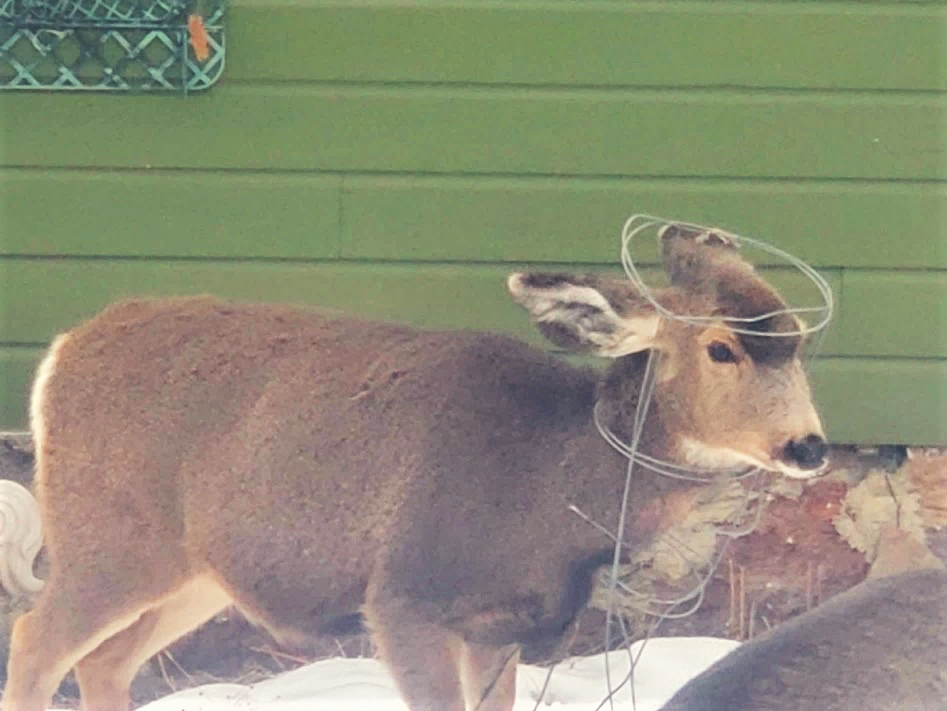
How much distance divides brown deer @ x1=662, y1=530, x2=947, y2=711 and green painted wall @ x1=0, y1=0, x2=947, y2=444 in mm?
875

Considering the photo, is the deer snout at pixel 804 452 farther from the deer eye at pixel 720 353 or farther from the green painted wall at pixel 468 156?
the green painted wall at pixel 468 156

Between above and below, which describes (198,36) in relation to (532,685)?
above

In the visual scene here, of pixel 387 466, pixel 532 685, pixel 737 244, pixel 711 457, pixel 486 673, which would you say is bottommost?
pixel 532 685

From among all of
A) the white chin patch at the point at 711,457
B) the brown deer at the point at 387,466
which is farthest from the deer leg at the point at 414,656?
the white chin patch at the point at 711,457

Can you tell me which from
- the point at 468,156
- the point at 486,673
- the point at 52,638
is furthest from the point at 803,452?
the point at 52,638

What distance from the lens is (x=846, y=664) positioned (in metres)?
3.42

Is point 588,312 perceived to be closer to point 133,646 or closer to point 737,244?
point 737,244

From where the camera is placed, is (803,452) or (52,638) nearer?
(803,452)

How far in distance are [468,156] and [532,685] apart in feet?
4.67

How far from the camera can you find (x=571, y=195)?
12.1ft

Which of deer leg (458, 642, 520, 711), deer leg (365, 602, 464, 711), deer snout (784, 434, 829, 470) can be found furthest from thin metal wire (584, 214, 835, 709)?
deer leg (365, 602, 464, 711)

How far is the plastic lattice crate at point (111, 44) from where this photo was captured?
11.5 feet

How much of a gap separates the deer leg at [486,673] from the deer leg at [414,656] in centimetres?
8

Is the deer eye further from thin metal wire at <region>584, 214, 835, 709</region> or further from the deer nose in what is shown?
the deer nose
